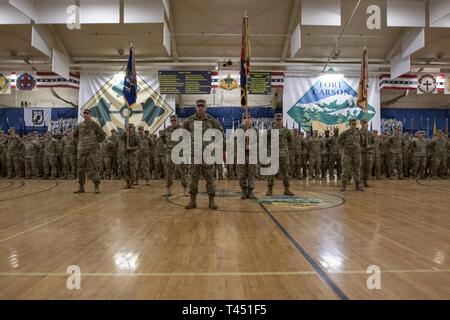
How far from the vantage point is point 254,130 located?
7.26 meters

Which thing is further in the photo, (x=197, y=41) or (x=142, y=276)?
(x=197, y=41)

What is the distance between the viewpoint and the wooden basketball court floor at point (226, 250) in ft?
7.52

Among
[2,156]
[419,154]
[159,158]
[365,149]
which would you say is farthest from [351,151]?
[2,156]

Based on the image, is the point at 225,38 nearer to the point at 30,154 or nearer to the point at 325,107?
the point at 325,107

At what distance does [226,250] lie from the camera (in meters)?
3.25

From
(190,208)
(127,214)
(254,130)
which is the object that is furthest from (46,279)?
(254,130)

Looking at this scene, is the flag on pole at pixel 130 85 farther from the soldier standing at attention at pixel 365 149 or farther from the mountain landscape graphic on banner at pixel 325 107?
the mountain landscape graphic on banner at pixel 325 107

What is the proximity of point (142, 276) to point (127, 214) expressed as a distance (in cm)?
277

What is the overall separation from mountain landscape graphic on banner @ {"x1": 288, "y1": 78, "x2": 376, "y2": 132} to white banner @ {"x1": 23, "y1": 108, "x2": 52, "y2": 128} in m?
10.6

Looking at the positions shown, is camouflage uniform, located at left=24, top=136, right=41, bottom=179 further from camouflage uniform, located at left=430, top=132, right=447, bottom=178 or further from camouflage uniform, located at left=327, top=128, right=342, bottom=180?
camouflage uniform, located at left=430, top=132, right=447, bottom=178

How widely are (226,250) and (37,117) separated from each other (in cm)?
1607

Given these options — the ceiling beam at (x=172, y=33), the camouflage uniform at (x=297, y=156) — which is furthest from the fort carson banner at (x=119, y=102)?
the camouflage uniform at (x=297, y=156)

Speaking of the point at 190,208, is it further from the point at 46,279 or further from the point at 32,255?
the point at 46,279

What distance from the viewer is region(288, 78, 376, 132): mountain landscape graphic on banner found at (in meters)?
14.9
